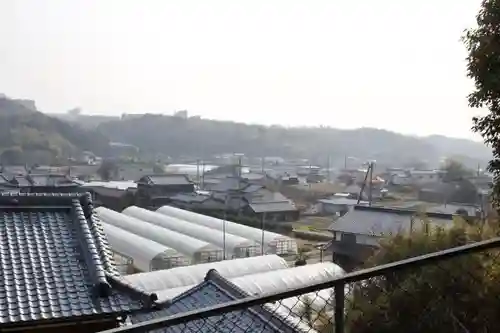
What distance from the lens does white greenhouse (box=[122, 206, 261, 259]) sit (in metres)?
13.3

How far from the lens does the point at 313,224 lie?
19.6 m

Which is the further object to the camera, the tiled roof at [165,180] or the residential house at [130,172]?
the residential house at [130,172]

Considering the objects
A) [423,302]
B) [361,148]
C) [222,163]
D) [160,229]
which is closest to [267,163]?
[222,163]

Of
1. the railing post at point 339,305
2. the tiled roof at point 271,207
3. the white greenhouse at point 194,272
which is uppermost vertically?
the railing post at point 339,305

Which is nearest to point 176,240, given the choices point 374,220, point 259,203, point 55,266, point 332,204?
point 374,220

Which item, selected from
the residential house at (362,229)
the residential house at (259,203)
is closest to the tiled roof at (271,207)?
the residential house at (259,203)

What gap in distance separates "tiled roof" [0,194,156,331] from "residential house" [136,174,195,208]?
1754 centimetres

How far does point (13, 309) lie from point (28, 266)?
427mm

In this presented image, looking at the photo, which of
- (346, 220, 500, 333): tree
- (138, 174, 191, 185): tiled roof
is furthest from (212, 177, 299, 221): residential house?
(346, 220, 500, 333): tree

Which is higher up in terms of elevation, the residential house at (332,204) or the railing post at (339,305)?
the railing post at (339,305)

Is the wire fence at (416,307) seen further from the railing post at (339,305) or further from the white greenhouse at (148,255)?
the white greenhouse at (148,255)

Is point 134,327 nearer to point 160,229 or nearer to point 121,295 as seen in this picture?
point 121,295

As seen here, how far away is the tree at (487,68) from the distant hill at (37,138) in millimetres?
29802

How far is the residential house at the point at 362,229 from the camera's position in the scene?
11.4m
